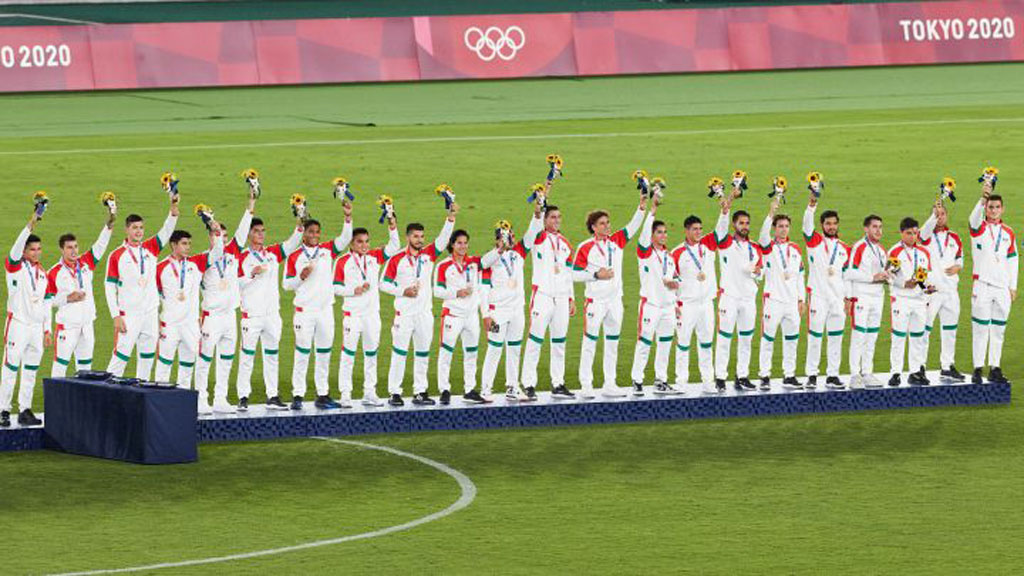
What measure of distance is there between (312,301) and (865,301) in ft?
19.9

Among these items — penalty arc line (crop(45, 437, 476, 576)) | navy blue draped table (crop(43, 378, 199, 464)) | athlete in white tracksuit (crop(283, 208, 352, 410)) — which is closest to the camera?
penalty arc line (crop(45, 437, 476, 576))

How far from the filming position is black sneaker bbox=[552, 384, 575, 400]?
23500 mm

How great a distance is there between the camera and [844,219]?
116 feet

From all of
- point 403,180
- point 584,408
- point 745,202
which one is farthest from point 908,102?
point 584,408

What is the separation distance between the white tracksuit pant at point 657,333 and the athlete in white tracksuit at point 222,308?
4335 mm

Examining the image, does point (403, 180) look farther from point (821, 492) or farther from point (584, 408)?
point (821, 492)

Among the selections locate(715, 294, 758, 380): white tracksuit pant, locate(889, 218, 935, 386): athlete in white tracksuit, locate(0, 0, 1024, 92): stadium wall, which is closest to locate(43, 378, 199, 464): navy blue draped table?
locate(715, 294, 758, 380): white tracksuit pant

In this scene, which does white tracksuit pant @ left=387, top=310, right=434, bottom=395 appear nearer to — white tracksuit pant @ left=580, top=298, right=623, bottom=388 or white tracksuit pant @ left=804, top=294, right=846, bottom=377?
white tracksuit pant @ left=580, top=298, right=623, bottom=388

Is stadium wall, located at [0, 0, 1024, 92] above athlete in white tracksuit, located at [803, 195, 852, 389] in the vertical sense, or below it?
above

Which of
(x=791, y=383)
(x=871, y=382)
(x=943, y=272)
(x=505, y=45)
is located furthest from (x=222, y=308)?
(x=505, y=45)

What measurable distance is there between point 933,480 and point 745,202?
16157 mm

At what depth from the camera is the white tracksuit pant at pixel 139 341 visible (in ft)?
74.4

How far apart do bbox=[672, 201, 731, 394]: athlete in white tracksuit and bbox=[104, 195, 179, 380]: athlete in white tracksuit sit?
214 inches

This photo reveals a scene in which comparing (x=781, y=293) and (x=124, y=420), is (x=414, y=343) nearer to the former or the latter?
(x=124, y=420)
